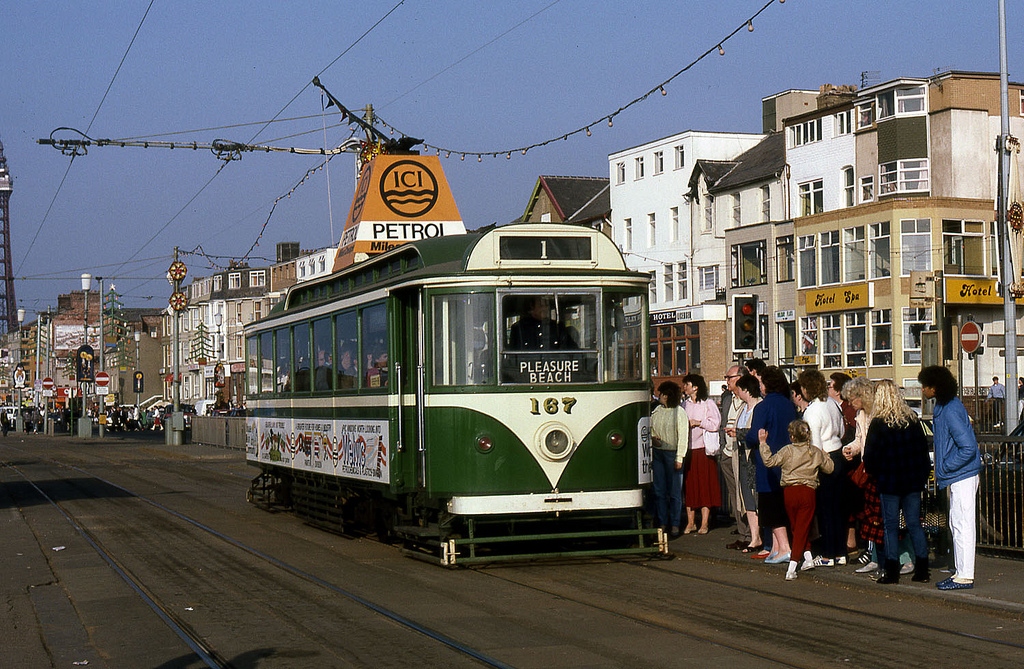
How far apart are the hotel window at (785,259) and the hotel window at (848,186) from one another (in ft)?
12.3

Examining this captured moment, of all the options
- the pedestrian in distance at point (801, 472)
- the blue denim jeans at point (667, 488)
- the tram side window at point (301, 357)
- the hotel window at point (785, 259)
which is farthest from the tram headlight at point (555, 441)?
the hotel window at point (785, 259)

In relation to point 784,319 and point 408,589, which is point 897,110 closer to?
point 784,319

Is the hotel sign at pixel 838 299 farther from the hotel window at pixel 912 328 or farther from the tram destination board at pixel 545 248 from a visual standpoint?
the tram destination board at pixel 545 248

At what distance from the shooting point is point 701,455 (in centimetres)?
1603

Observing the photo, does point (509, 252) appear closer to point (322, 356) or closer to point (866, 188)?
point (322, 356)

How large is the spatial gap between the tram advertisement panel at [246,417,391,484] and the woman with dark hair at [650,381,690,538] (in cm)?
304

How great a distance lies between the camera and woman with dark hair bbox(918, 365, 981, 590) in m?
11.3

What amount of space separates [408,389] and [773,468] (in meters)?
3.63

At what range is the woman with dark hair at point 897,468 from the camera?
11680 mm

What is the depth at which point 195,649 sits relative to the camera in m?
9.41

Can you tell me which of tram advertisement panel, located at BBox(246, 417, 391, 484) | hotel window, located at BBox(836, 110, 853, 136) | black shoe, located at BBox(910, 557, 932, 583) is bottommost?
black shoe, located at BBox(910, 557, 932, 583)

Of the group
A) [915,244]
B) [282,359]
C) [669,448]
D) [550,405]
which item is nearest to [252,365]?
[282,359]

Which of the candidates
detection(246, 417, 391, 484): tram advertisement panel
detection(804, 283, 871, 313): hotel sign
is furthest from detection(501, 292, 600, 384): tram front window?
detection(804, 283, 871, 313): hotel sign

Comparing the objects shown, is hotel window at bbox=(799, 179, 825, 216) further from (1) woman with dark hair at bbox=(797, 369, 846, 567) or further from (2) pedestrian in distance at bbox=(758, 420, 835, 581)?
(2) pedestrian in distance at bbox=(758, 420, 835, 581)
